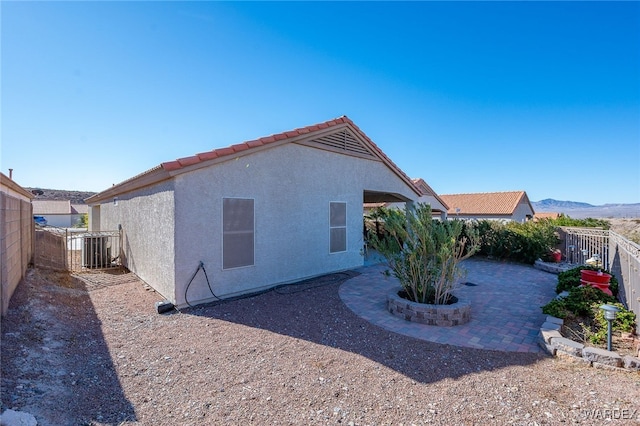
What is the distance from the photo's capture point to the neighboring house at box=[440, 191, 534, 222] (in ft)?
115

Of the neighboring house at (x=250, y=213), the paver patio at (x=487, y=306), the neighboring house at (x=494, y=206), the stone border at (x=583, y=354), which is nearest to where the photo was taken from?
the stone border at (x=583, y=354)

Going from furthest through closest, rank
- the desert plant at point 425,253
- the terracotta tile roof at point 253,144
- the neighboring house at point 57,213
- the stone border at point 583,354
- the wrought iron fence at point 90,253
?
the neighboring house at point 57,213, the wrought iron fence at point 90,253, the terracotta tile roof at point 253,144, the desert plant at point 425,253, the stone border at point 583,354

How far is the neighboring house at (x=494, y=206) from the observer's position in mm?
35125

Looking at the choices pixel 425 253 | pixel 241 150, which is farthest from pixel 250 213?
pixel 425 253

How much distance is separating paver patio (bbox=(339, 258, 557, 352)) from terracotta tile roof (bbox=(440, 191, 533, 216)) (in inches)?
1068

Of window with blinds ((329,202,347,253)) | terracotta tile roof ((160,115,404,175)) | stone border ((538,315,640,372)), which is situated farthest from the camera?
window with blinds ((329,202,347,253))

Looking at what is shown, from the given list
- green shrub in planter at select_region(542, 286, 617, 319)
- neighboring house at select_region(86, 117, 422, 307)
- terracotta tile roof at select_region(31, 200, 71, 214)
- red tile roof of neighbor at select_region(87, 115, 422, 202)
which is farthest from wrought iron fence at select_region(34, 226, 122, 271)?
terracotta tile roof at select_region(31, 200, 71, 214)

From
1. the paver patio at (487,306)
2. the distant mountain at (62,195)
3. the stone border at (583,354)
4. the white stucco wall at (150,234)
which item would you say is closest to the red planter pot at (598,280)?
the paver patio at (487,306)

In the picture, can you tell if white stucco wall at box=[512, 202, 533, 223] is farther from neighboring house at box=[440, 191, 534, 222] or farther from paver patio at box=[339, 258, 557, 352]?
paver patio at box=[339, 258, 557, 352]

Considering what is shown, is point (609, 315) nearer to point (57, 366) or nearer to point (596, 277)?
point (596, 277)

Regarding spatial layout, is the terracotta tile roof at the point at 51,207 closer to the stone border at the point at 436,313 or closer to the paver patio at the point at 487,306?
the paver patio at the point at 487,306

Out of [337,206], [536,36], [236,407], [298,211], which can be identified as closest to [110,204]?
[298,211]

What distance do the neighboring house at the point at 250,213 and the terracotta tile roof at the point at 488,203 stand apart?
28865mm

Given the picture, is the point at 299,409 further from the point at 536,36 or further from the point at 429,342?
the point at 536,36
